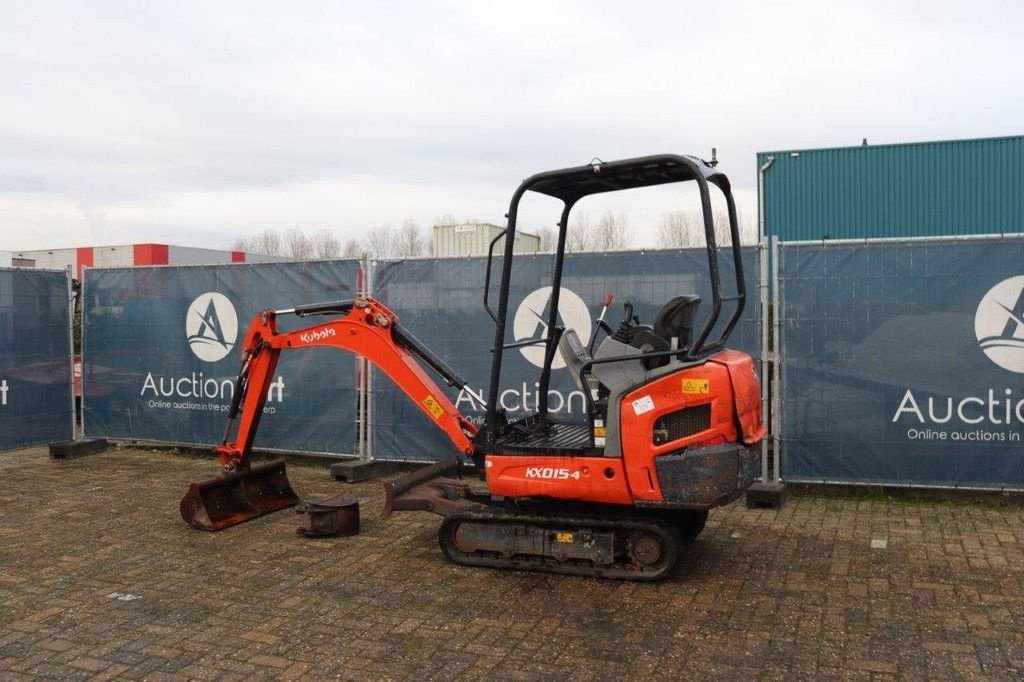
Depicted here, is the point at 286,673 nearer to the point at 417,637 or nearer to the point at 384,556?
the point at 417,637

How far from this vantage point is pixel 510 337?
1005cm

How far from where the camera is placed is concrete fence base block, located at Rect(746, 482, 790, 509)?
28.3 feet

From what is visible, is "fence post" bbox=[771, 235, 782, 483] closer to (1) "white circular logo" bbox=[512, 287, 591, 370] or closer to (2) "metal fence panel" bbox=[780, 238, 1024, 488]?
(2) "metal fence panel" bbox=[780, 238, 1024, 488]

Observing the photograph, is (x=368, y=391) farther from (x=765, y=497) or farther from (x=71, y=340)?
(x=71, y=340)

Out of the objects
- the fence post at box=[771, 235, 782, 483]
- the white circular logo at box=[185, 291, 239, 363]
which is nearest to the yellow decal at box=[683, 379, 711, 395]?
the fence post at box=[771, 235, 782, 483]

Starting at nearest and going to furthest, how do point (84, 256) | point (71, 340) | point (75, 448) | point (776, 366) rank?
point (776, 366), point (75, 448), point (71, 340), point (84, 256)

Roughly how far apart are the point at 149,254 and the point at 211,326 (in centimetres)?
1839

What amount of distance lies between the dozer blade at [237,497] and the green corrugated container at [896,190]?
15.3 metres

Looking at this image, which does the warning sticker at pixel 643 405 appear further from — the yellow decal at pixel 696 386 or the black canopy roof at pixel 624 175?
the black canopy roof at pixel 624 175

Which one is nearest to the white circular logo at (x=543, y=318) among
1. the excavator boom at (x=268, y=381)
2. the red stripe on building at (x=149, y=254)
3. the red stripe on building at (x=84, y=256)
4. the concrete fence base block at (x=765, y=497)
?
the excavator boom at (x=268, y=381)

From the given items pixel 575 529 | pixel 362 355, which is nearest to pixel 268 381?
pixel 362 355

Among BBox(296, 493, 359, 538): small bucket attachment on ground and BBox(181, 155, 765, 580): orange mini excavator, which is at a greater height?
BBox(181, 155, 765, 580): orange mini excavator

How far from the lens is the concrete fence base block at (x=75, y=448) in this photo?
1173 cm

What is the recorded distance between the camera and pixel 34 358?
12.2m
